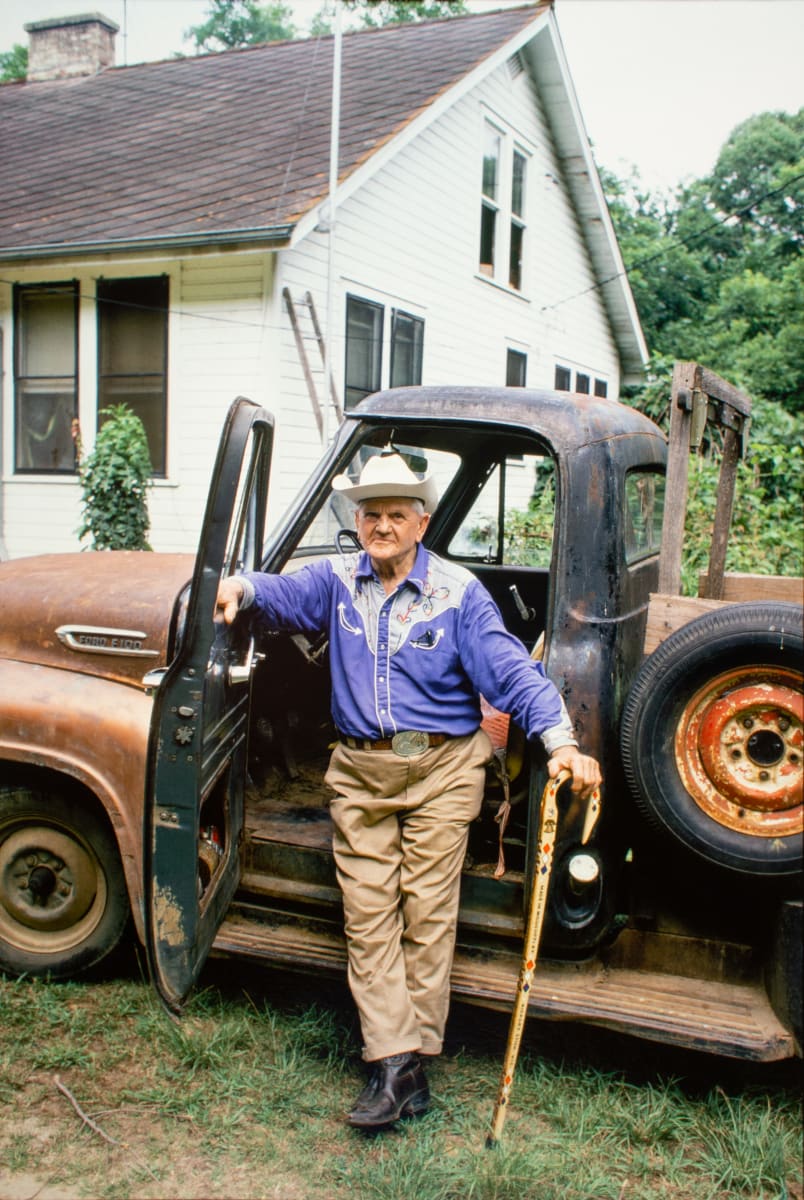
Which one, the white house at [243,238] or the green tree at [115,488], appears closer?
the green tree at [115,488]

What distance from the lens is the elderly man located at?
301cm

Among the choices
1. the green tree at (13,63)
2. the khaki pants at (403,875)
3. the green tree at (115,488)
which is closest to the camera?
the khaki pants at (403,875)

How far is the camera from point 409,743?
3129 millimetres

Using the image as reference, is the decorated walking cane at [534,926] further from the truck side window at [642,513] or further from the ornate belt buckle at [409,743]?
the truck side window at [642,513]

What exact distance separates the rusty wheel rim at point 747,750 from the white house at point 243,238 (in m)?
7.10

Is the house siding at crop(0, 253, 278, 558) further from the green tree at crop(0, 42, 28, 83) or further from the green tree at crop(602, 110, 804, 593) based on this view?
the green tree at crop(0, 42, 28, 83)

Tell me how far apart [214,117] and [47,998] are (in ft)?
35.4

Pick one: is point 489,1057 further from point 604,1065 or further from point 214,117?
point 214,117

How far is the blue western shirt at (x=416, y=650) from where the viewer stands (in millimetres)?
3123

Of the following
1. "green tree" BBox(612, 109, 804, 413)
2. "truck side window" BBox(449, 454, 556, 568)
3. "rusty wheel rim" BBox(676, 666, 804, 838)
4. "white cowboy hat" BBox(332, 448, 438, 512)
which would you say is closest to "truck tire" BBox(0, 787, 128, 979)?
"white cowboy hat" BBox(332, 448, 438, 512)

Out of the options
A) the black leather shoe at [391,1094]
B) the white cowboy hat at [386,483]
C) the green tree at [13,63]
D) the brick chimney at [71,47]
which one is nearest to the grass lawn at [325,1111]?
the black leather shoe at [391,1094]

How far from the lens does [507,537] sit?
491cm

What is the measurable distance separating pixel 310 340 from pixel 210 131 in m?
3.07

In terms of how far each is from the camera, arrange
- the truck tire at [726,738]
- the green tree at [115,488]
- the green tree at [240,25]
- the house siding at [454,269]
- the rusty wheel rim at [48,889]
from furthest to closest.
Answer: the green tree at [240,25]
the house siding at [454,269]
the green tree at [115,488]
the rusty wheel rim at [48,889]
the truck tire at [726,738]
